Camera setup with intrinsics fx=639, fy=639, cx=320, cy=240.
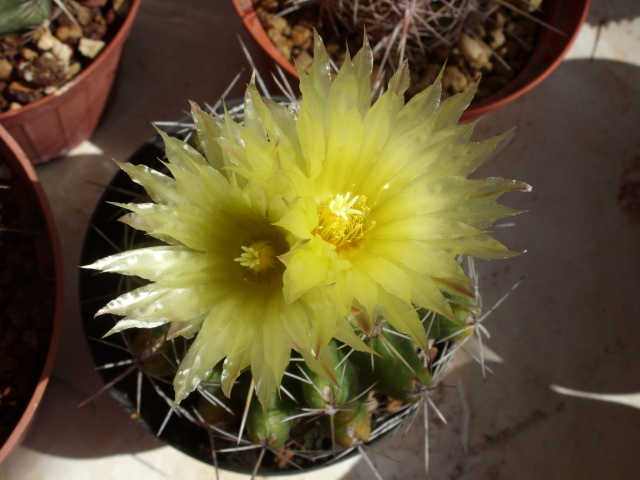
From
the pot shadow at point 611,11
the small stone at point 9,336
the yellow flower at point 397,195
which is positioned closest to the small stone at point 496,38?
the pot shadow at point 611,11

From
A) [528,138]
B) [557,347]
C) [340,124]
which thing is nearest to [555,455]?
[557,347]

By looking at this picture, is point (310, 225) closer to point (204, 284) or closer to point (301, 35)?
point (204, 284)

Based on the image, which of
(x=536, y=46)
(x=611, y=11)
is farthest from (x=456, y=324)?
(x=611, y=11)

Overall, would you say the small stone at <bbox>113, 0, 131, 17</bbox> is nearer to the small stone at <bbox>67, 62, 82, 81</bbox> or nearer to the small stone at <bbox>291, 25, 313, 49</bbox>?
the small stone at <bbox>67, 62, 82, 81</bbox>

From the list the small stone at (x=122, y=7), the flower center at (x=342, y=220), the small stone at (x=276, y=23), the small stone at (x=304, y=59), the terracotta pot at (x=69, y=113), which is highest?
the small stone at (x=122, y=7)

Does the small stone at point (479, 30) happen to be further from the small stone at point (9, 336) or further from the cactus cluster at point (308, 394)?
the small stone at point (9, 336)

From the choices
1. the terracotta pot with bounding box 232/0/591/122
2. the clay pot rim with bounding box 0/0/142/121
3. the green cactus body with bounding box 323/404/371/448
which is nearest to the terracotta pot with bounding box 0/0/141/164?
the clay pot rim with bounding box 0/0/142/121
